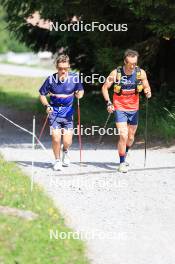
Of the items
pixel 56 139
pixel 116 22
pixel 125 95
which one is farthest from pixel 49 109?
pixel 116 22

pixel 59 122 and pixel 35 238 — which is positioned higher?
pixel 59 122

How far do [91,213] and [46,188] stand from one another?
4.38ft

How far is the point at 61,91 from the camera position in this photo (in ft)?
37.1

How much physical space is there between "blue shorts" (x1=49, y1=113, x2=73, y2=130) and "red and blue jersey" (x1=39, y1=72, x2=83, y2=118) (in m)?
0.06

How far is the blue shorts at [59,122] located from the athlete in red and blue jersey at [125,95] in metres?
0.71

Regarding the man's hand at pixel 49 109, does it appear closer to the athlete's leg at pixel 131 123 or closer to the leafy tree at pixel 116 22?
the athlete's leg at pixel 131 123

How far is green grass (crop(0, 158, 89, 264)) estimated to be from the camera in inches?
291

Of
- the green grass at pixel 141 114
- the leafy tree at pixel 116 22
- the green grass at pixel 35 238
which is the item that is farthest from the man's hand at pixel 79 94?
the green grass at pixel 141 114

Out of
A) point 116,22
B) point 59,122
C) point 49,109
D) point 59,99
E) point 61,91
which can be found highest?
point 116,22

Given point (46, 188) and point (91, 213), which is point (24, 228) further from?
point (46, 188)

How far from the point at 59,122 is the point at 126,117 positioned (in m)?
1.06

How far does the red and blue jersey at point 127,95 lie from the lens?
11242 millimetres

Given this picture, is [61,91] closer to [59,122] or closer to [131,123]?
[59,122]

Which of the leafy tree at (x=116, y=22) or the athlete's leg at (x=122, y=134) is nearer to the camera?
the athlete's leg at (x=122, y=134)
